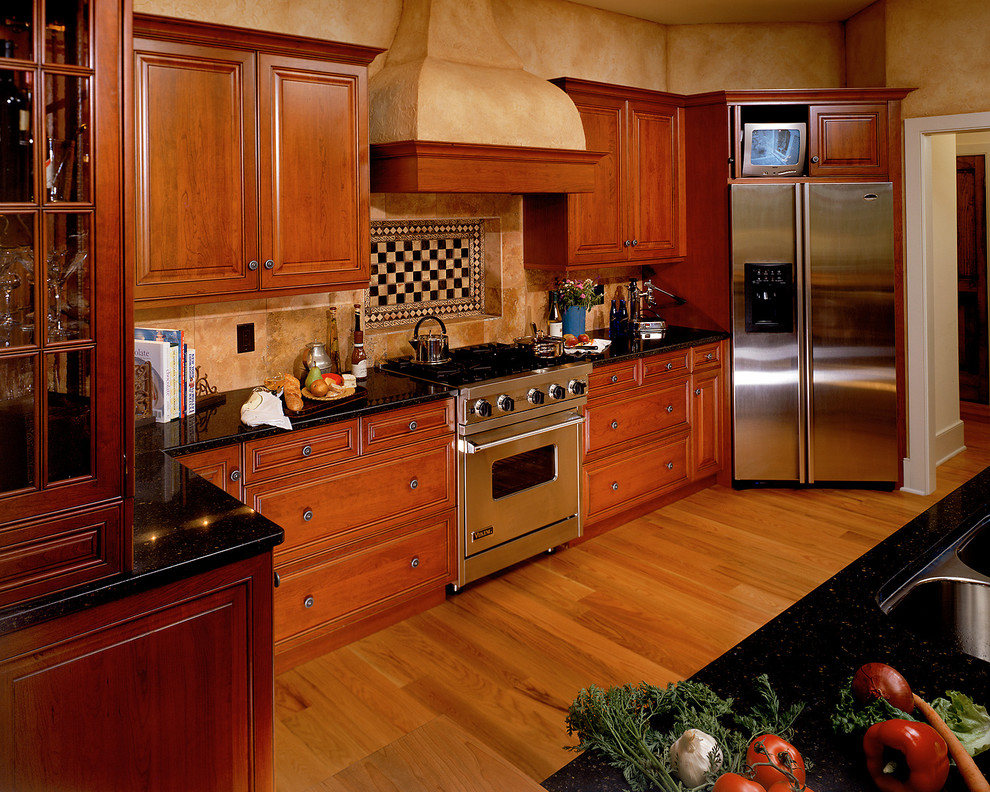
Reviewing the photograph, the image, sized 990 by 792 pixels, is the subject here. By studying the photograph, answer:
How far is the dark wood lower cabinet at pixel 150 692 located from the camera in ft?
4.85

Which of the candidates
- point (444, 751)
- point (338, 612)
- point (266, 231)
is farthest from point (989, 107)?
point (444, 751)

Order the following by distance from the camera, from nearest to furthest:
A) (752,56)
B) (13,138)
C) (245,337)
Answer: (13,138) < (245,337) < (752,56)

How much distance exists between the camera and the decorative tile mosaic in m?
3.87

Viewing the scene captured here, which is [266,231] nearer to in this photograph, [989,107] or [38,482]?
[38,482]

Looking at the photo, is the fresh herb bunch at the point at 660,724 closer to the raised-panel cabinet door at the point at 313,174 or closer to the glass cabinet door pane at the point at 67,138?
the glass cabinet door pane at the point at 67,138

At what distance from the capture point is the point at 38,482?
144 centimetres

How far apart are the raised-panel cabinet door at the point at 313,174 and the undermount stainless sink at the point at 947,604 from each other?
2.34 m

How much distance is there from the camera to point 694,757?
89 cm

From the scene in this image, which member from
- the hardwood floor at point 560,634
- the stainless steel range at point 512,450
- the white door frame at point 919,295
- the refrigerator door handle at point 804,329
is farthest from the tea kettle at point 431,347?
the white door frame at point 919,295

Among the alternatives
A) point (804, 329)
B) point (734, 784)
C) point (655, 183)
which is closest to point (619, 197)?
point (655, 183)

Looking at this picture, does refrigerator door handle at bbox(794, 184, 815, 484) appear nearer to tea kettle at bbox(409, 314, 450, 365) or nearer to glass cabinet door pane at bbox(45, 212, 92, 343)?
tea kettle at bbox(409, 314, 450, 365)

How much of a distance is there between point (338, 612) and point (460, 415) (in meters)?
0.91

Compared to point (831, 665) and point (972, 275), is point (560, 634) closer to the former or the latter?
point (831, 665)

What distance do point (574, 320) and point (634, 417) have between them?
0.62 m
